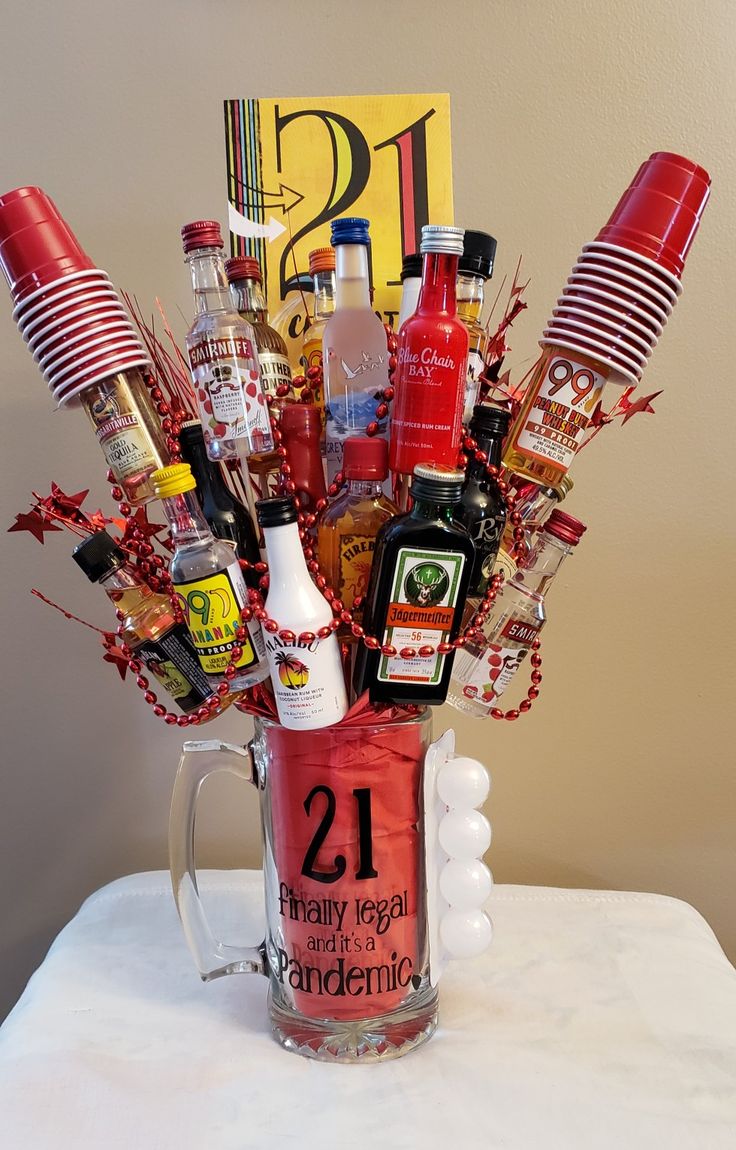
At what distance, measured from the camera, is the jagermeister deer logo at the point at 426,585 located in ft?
1.98

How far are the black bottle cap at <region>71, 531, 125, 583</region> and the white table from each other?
0.40 m

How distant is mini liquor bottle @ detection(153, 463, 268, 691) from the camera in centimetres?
61

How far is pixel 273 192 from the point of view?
0.84 meters

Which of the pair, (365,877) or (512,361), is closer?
(365,877)

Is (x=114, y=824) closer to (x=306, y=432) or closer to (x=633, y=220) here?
(x=306, y=432)

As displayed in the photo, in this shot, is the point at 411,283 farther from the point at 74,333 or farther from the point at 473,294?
the point at 74,333

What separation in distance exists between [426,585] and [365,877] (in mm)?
252

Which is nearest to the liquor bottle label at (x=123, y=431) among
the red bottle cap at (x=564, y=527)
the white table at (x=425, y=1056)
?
the red bottle cap at (x=564, y=527)

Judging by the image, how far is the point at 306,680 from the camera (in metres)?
0.62

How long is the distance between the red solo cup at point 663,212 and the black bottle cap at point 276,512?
308mm

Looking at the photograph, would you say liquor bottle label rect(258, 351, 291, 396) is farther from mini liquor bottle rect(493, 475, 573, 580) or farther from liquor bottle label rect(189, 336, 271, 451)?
mini liquor bottle rect(493, 475, 573, 580)

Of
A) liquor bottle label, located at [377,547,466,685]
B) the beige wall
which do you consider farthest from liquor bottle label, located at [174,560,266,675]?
the beige wall

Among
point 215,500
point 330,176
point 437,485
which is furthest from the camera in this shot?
point 330,176

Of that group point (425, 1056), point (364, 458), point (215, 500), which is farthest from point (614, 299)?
point (425, 1056)
